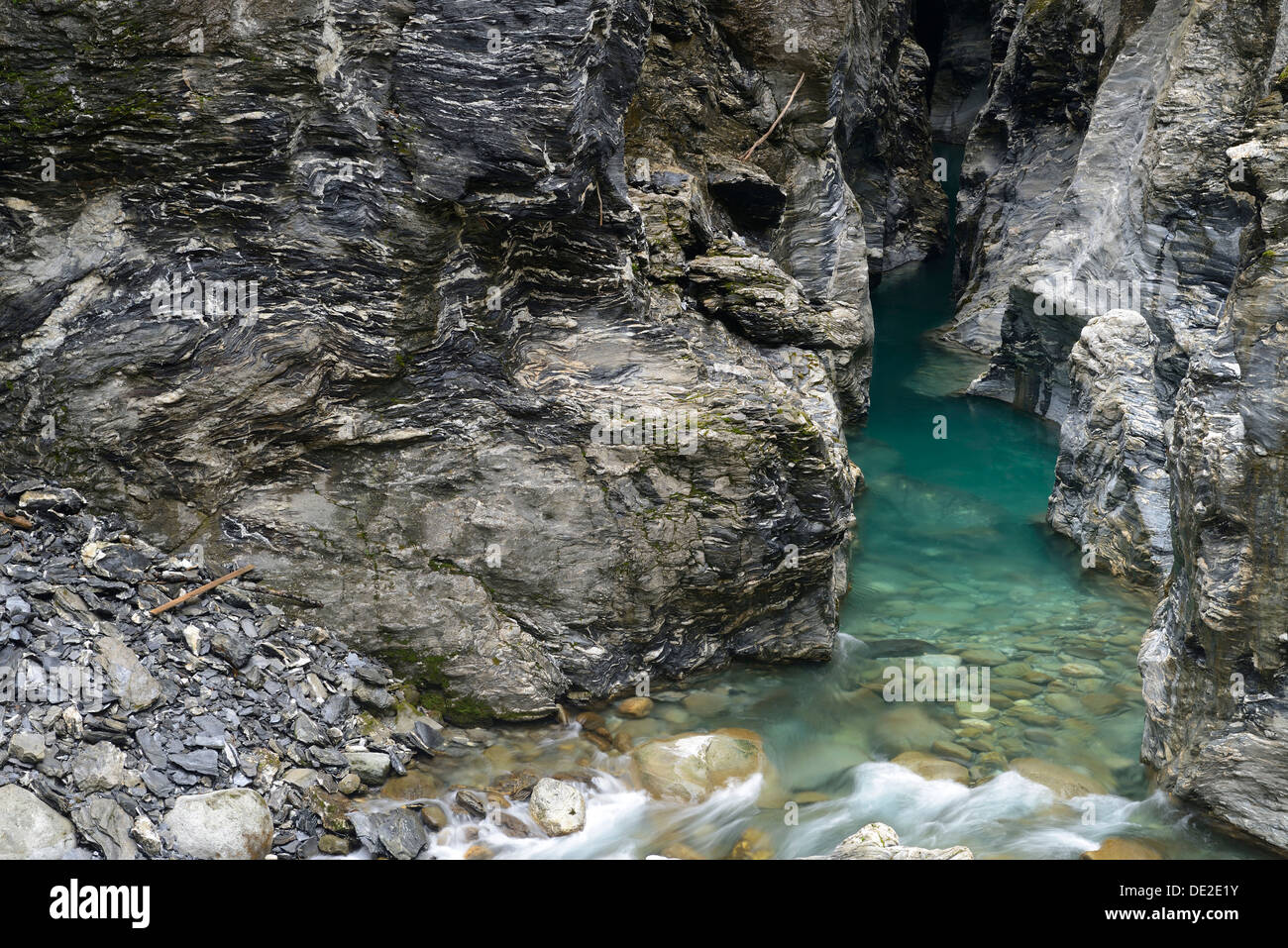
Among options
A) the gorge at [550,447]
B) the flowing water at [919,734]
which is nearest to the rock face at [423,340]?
the gorge at [550,447]

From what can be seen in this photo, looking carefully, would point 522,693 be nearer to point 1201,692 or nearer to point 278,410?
point 278,410

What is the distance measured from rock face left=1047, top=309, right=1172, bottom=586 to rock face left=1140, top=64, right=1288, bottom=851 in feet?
15.7

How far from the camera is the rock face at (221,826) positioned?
698 centimetres

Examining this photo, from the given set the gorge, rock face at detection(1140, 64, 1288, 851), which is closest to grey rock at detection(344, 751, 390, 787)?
the gorge

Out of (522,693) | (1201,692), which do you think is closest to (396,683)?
(522,693)

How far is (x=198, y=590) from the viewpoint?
856 centimetres

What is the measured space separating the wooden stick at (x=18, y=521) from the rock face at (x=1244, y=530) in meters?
9.75

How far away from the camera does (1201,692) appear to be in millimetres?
8180

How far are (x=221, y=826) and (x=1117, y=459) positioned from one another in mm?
11777

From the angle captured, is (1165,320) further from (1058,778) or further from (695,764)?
(695,764)

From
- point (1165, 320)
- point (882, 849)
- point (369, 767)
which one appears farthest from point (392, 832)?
point (1165, 320)

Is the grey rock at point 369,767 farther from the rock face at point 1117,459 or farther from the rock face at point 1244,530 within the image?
the rock face at point 1117,459

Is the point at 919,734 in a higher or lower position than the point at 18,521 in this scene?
lower

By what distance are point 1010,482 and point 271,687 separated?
1291cm
